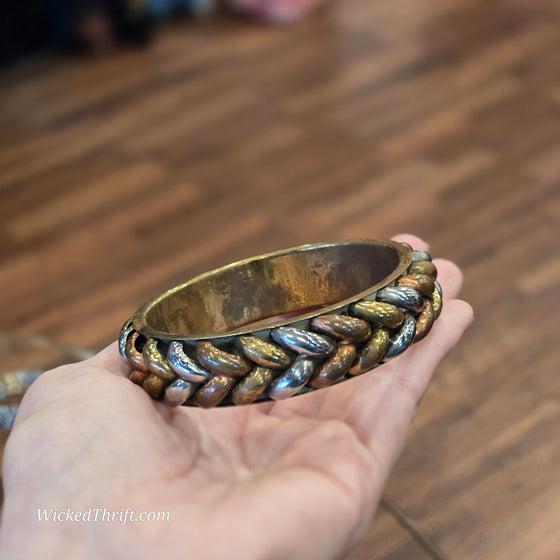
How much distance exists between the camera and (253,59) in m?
2.28

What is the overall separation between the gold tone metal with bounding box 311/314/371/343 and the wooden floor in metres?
0.16

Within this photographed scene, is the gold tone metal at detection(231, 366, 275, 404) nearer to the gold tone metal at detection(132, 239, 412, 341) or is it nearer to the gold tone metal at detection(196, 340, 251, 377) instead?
the gold tone metal at detection(196, 340, 251, 377)

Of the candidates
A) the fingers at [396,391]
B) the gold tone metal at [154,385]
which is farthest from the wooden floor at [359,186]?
the gold tone metal at [154,385]

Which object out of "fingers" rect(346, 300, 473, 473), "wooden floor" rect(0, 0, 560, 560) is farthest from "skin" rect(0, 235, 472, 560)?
"wooden floor" rect(0, 0, 560, 560)

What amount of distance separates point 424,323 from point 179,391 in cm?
23

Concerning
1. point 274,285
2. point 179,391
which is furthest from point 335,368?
point 274,285

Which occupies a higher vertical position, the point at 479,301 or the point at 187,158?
the point at 187,158

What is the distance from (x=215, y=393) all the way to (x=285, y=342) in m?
0.08

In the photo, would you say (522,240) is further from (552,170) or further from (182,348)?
(182,348)

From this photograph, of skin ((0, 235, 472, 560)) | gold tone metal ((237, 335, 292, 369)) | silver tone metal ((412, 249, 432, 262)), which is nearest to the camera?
skin ((0, 235, 472, 560))

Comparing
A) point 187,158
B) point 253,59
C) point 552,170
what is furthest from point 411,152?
point 253,59

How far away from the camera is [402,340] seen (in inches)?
26.9

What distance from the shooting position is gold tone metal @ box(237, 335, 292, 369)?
2.16 feet

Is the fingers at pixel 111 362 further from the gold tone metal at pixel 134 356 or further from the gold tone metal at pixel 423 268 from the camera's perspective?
the gold tone metal at pixel 423 268
